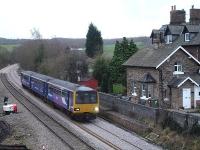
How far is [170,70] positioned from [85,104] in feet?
28.4

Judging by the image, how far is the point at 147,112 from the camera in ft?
95.2

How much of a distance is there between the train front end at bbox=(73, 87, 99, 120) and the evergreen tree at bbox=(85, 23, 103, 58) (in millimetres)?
50951

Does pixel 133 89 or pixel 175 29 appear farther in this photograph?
pixel 175 29

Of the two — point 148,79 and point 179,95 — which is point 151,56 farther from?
point 179,95

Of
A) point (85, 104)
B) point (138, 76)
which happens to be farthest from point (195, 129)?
point (138, 76)

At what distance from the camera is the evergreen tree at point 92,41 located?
83750 millimetres

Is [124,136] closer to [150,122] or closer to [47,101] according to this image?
[150,122]

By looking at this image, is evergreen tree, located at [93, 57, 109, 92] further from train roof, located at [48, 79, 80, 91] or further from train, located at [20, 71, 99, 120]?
train, located at [20, 71, 99, 120]

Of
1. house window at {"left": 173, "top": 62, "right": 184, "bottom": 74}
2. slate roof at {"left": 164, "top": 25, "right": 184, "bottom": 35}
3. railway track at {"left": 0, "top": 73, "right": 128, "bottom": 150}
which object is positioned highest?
→ slate roof at {"left": 164, "top": 25, "right": 184, "bottom": 35}

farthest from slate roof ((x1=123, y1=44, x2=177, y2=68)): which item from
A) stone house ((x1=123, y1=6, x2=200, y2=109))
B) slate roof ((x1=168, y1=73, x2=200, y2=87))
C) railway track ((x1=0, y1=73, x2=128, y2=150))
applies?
railway track ((x1=0, y1=73, x2=128, y2=150))

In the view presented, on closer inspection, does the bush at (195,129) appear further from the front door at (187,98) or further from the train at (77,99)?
the front door at (187,98)

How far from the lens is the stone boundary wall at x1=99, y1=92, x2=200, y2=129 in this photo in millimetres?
24297

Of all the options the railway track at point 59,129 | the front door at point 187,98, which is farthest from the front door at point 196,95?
the railway track at point 59,129

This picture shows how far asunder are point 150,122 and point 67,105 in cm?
763
